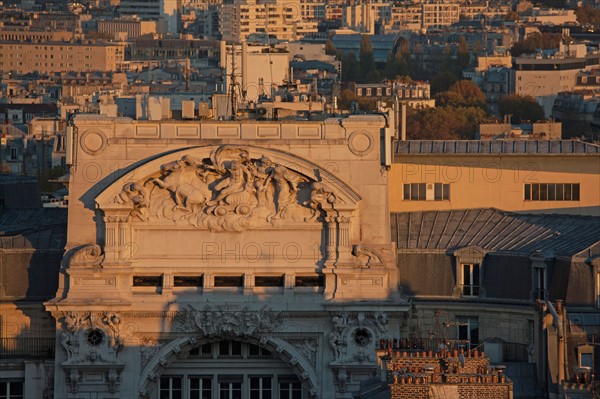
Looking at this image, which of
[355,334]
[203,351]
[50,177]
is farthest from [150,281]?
[50,177]

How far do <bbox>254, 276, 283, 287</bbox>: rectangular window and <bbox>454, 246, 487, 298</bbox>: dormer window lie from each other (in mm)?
3908

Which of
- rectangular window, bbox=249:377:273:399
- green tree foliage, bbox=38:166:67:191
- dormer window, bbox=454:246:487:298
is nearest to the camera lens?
rectangular window, bbox=249:377:273:399

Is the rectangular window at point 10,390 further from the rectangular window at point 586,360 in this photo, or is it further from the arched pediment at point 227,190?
the rectangular window at point 586,360

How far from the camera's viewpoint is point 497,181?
7938 cm

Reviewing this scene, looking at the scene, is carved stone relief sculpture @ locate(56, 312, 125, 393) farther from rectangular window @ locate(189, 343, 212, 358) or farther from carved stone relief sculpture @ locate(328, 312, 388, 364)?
carved stone relief sculpture @ locate(328, 312, 388, 364)

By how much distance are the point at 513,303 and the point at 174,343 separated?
7.36m

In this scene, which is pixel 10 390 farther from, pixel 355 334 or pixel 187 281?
pixel 355 334

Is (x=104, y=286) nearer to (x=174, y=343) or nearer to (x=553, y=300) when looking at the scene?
(x=174, y=343)

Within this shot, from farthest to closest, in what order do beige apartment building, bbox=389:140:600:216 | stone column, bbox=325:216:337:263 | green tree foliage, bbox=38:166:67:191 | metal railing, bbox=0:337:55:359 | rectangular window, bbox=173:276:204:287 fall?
green tree foliage, bbox=38:166:67:191 → beige apartment building, bbox=389:140:600:216 → metal railing, bbox=0:337:55:359 → rectangular window, bbox=173:276:204:287 → stone column, bbox=325:216:337:263

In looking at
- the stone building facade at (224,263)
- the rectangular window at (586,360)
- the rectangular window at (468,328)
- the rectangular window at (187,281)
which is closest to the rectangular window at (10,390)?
the stone building facade at (224,263)

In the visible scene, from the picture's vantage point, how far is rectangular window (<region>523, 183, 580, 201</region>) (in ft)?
261

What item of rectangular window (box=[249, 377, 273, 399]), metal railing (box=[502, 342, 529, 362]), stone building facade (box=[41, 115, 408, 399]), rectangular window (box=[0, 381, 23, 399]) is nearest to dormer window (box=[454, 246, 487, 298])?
stone building facade (box=[41, 115, 408, 399])

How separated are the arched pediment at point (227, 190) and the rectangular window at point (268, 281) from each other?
3.77 ft

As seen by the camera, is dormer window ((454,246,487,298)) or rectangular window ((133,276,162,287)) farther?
dormer window ((454,246,487,298))
